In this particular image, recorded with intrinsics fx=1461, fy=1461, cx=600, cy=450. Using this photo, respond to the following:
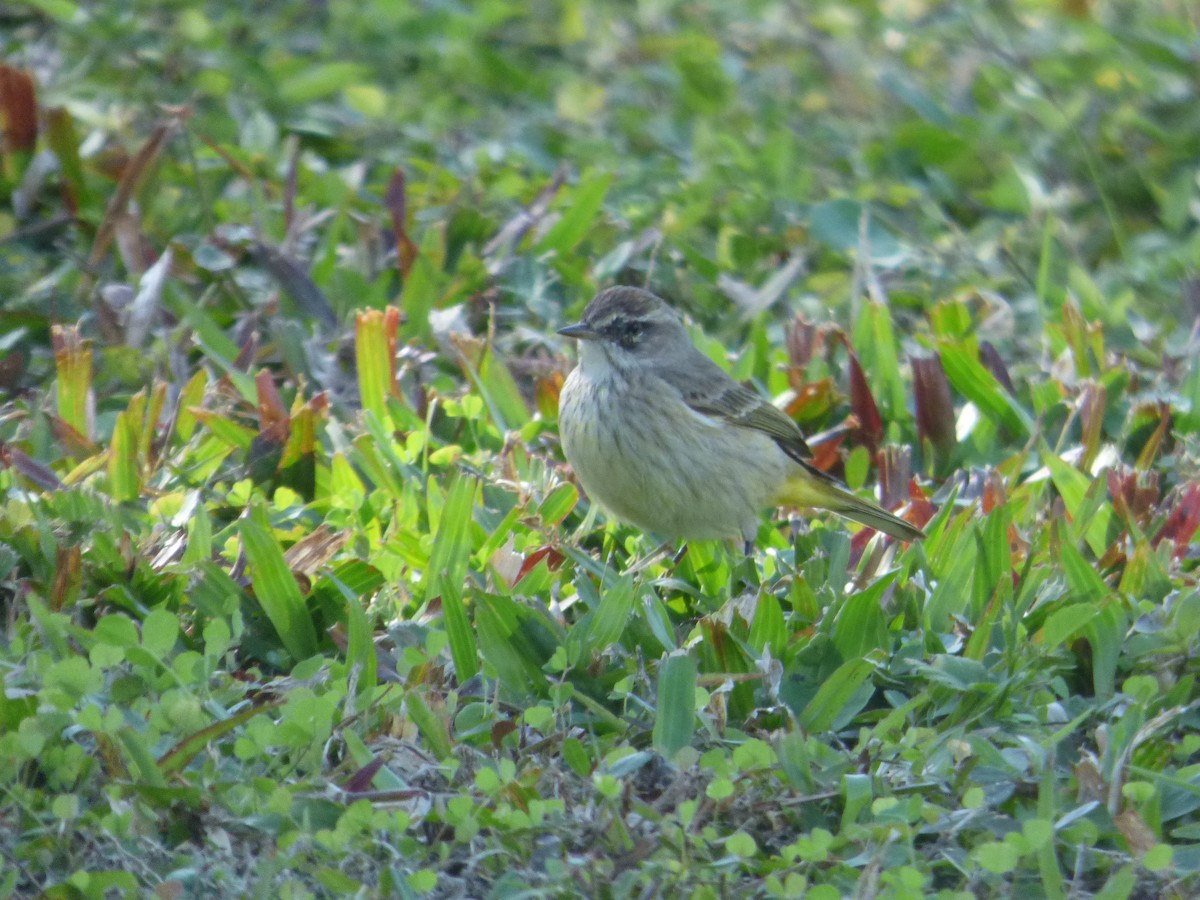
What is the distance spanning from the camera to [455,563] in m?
4.29

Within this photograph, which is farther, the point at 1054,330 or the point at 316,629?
the point at 1054,330

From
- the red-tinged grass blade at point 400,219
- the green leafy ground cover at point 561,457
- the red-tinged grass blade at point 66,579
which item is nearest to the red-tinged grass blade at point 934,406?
the green leafy ground cover at point 561,457

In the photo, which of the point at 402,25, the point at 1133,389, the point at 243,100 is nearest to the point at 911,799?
the point at 1133,389

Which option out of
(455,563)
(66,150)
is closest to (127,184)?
(66,150)

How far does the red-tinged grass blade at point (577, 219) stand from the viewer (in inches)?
257

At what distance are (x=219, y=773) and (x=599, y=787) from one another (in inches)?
33.6

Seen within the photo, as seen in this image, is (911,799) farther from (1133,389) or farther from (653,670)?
(1133,389)

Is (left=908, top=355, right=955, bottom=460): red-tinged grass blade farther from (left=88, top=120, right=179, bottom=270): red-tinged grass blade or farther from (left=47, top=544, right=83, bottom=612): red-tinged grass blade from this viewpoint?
(left=88, top=120, right=179, bottom=270): red-tinged grass blade

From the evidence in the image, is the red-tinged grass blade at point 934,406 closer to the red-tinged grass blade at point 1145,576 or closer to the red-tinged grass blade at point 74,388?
the red-tinged grass blade at point 1145,576

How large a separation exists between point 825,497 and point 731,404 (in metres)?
0.49

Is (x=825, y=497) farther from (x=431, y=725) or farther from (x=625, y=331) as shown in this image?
(x=431, y=725)

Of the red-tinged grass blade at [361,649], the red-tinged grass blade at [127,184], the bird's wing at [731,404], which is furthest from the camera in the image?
the red-tinged grass blade at [127,184]

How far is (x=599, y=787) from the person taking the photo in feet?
10.6

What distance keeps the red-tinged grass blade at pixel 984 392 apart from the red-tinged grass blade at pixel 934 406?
0.31 feet
